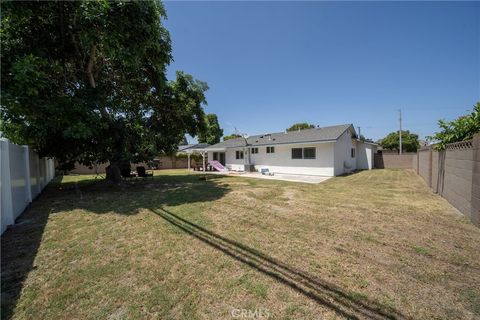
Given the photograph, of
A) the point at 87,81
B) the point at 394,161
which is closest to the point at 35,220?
the point at 87,81

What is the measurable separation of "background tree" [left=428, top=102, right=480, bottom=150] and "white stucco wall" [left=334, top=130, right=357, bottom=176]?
7159 mm

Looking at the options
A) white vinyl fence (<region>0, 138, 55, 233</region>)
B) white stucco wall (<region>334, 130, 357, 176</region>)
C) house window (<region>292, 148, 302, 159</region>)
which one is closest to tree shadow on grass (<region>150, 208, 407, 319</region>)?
white vinyl fence (<region>0, 138, 55, 233</region>)

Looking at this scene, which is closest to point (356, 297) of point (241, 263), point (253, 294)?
point (253, 294)

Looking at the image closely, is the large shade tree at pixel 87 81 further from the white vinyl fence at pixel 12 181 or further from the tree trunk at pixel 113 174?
the white vinyl fence at pixel 12 181

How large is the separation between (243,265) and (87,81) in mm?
12180

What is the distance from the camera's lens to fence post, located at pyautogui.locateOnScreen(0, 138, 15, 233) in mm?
4637

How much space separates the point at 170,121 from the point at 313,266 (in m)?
12.4

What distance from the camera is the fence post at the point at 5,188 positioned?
15.2 ft

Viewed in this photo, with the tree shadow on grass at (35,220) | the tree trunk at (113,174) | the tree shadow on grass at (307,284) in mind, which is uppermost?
the tree trunk at (113,174)

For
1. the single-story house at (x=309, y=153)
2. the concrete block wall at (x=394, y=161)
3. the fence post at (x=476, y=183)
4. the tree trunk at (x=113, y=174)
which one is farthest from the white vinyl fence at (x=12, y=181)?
the concrete block wall at (x=394, y=161)

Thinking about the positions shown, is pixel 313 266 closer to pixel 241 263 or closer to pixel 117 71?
pixel 241 263

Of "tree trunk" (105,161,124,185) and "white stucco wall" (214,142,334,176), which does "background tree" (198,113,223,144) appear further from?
"tree trunk" (105,161,124,185)

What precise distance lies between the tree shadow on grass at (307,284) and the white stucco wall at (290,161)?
499 inches

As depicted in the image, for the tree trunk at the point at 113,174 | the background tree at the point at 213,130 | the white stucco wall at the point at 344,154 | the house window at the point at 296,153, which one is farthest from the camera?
the background tree at the point at 213,130
